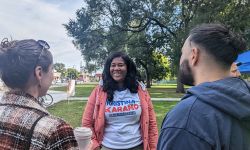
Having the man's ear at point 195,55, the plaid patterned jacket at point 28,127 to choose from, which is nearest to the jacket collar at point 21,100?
the plaid patterned jacket at point 28,127

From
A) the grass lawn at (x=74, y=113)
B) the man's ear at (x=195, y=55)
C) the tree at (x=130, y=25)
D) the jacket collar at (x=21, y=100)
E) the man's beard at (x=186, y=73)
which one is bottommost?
the grass lawn at (x=74, y=113)

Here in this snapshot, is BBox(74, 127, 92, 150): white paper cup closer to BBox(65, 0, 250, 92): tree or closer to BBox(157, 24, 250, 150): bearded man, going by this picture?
BBox(157, 24, 250, 150): bearded man

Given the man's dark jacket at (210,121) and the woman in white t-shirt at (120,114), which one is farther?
the woman in white t-shirt at (120,114)

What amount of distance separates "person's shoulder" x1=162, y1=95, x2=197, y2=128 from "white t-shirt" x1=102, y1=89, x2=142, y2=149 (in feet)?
6.25

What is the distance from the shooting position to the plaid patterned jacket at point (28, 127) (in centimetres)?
167

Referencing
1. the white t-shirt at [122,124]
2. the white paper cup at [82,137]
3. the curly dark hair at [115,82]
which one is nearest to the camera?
the white paper cup at [82,137]

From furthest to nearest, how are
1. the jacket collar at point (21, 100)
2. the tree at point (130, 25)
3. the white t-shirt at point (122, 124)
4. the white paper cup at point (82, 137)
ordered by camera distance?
the tree at point (130, 25), the white t-shirt at point (122, 124), the white paper cup at point (82, 137), the jacket collar at point (21, 100)

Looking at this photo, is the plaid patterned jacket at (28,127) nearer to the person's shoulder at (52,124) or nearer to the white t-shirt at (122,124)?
the person's shoulder at (52,124)

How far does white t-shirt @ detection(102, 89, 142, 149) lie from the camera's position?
3.39 meters

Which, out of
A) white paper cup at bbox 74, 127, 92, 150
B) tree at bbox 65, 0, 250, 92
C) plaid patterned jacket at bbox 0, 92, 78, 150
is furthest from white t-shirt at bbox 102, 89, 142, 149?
tree at bbox 65, 0, 250, 92

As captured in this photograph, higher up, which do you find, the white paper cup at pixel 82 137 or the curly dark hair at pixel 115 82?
the curly dark hair at pixel 115 82

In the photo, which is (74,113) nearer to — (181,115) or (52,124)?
(52,124)

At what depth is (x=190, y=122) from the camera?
146cm

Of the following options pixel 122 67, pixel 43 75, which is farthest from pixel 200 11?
pixel 43 75
